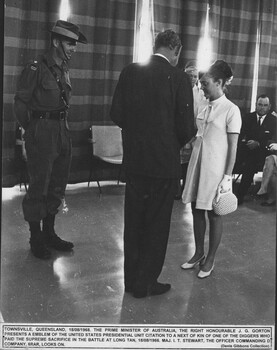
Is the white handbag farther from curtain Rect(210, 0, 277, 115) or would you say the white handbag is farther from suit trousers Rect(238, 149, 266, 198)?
curtain Rect(210, 0, 277, 115)

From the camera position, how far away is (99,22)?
2.12 m

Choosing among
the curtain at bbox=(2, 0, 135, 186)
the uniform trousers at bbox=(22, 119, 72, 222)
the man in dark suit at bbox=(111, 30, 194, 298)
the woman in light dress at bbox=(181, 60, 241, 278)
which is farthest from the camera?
the woman in light dress at bbox=(181, 60, 241, 278)

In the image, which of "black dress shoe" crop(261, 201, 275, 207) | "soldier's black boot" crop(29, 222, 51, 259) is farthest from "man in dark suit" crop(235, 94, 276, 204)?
"soldier's black boot" crop(29, 222, 51, 259)

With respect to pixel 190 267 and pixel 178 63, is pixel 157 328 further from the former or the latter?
pixel 178 63

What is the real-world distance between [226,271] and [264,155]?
0.59 meters

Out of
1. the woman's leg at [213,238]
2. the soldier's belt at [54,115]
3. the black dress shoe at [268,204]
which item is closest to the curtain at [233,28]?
the black dress shoe at [268,204]

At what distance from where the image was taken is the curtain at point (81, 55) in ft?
6.65

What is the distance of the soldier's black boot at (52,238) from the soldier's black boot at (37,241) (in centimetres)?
2

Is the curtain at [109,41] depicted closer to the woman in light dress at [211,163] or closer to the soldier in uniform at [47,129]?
the soldier in uniform at [47,129]

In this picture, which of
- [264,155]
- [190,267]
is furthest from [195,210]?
[264,155]

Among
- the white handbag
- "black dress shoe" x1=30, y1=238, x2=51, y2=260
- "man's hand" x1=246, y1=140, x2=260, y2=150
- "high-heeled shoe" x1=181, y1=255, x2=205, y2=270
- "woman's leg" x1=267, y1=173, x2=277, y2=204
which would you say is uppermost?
"man's hand" x1=246, y1=140, x2=260, y2=150

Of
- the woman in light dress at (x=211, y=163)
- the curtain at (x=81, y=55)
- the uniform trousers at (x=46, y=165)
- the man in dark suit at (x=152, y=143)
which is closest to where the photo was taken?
the curtain at (x=81, y=55)

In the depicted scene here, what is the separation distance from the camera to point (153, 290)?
2324mm

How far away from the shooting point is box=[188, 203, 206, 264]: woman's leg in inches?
95.2
